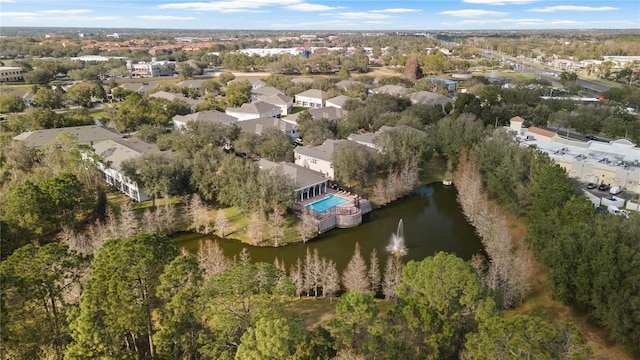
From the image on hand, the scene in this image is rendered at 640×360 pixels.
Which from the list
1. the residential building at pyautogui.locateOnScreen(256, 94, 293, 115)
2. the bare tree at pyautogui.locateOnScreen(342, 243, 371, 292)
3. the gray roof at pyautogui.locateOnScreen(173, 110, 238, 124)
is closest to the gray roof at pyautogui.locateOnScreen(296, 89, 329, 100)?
the residential building at pyautogui.locateOnScreen(256, 94, 293, 115)

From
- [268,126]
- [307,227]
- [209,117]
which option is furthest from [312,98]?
[307,227]

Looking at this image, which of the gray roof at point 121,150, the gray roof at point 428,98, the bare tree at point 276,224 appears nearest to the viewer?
the bare tree at point 276,224

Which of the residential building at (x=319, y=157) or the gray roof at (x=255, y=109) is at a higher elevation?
the gray roof at (x=255, y=109)

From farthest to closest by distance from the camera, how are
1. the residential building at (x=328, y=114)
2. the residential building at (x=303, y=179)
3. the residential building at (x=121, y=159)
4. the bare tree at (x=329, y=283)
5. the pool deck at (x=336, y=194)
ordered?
the residential building at (x=328, y=114) → the residential building at (x=121, y=159) → the pool deck at (x=336, y=194) → the residential building at (x=303, y=179) → the bare tree at (x=329, y=283)

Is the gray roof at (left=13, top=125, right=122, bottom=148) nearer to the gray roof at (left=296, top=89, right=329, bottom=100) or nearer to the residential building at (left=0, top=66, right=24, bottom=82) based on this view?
the gray roof at (left=296, top=89, right=329, bottom=100)

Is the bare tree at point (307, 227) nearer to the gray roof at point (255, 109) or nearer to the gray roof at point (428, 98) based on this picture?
the gray roof at point (255, 109)

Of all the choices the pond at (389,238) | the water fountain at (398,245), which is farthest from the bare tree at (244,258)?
the water fountain at (398,245)

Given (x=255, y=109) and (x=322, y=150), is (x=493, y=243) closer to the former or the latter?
(x=322, y=150)
